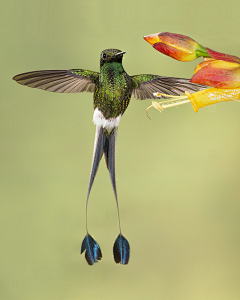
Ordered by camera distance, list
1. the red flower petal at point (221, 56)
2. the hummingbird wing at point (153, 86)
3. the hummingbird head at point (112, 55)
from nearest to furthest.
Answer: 1. the red flower petal at point (221, 56)
2. the hummingbird head at point (112, 55)
3. the hummingbird wing at point (153, 86)

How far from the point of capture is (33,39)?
1.30m

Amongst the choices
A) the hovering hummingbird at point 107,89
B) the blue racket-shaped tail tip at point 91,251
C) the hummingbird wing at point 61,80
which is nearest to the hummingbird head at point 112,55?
the hovering hummingbird at point 107,89

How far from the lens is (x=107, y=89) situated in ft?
2.45

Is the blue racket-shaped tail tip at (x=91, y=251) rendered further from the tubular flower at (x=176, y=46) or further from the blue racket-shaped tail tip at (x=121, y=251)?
the tubular flower at (x=176, y=46)

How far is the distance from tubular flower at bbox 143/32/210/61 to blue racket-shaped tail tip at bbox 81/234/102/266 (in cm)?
43

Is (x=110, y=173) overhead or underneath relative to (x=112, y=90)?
underneath

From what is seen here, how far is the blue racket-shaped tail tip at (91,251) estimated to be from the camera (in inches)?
27.9

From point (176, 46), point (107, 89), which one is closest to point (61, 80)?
point (107, 89)

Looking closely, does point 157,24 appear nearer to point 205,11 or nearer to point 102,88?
point 205,11

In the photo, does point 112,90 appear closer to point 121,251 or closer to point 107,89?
point 107,89

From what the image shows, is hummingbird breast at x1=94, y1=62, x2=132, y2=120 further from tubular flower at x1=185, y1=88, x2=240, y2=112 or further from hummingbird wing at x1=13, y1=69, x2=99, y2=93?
tubular flower at x1=185, y1=88, x2=240, y2=112

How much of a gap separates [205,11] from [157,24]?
233 millimetres

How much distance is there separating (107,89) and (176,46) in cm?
27

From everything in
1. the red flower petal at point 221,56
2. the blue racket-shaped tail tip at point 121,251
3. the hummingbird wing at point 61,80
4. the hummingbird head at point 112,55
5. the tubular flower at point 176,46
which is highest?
the hummingbird head at point 112,55
